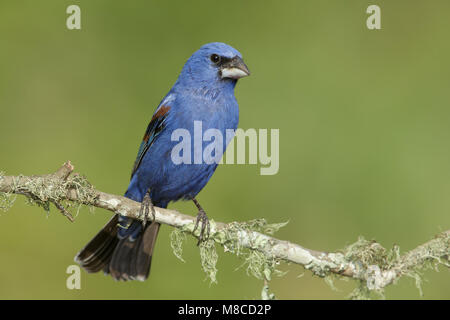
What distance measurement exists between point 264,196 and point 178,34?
2060 millimetres

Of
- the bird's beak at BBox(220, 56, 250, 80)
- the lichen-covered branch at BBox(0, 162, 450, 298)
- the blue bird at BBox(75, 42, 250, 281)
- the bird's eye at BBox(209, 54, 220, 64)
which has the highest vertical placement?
the bird's eye at BBox(209, 54, 220, 64)

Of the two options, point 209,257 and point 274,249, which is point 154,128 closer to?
point 209,257

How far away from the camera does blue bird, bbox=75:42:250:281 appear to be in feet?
16.8

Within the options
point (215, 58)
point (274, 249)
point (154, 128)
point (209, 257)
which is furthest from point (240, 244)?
point (215, 58)

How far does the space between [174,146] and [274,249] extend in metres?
1.42

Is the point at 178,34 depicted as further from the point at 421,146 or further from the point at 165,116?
the point at 421,146

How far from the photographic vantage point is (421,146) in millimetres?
6410

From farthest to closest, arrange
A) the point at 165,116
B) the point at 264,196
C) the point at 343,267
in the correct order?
the point at 264,196, the point at 165,116, the point at 343,267

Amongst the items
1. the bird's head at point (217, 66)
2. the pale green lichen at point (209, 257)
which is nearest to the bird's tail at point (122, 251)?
the pale green lichen at point (209, 257)

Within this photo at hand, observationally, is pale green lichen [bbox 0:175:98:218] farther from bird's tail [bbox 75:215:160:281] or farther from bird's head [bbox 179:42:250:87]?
bird's head [bbox 179:42:250:87]

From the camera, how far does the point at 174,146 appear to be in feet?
16.8

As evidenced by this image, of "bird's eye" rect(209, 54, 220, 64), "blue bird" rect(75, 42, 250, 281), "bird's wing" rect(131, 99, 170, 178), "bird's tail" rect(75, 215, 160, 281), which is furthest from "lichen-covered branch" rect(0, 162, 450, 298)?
"bird's eye" rect(209, 54, 220, 64)

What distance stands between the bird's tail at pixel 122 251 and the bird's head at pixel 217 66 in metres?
1.35

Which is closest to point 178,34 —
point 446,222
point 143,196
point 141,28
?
point 141,28
